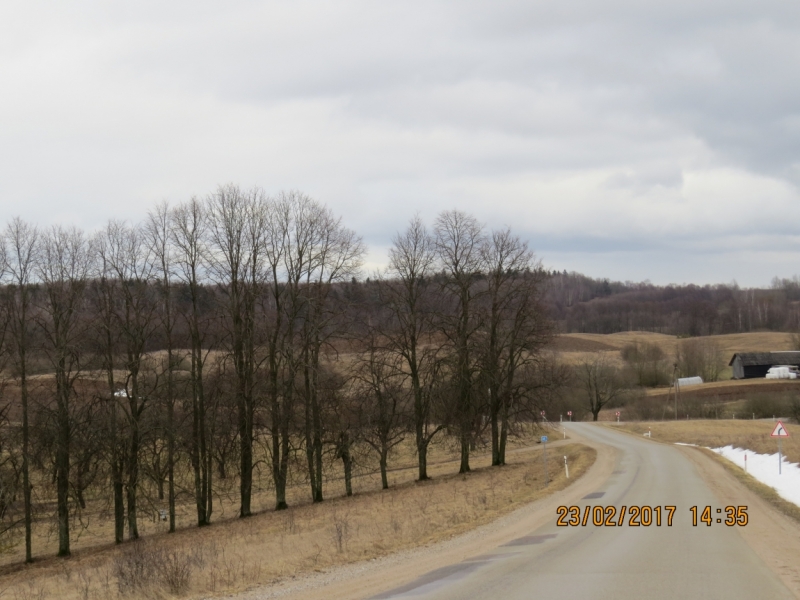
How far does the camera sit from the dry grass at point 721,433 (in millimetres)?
39312

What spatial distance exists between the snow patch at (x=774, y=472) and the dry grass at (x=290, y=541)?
7204 mm

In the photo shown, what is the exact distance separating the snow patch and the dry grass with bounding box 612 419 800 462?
3.95 ft

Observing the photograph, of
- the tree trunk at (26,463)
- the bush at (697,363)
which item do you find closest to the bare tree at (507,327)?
the tree trunk at (26,463)

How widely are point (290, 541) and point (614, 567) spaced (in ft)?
35.8

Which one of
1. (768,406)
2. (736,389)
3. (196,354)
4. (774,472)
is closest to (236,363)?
(196,354)

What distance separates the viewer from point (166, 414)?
104ft

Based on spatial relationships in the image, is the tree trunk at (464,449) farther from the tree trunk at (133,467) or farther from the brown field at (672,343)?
Result: the brown field at (672,343)

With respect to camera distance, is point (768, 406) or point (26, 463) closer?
point (26, 463)

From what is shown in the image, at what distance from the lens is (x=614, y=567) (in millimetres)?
12195

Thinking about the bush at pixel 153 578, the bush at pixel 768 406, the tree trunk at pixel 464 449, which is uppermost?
Result: the bush at pixel 153 578

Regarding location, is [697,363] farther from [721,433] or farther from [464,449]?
[464,449]

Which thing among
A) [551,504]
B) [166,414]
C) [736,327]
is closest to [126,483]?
[166,414]

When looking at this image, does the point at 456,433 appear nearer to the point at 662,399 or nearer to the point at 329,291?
the point at 329,291

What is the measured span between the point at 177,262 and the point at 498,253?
1856 cm
